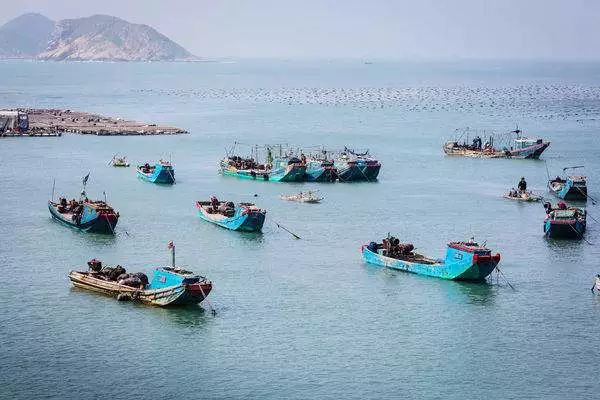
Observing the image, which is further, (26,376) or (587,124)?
(587,124)

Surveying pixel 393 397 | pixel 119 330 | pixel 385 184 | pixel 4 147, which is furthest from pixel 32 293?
pixel 4 147

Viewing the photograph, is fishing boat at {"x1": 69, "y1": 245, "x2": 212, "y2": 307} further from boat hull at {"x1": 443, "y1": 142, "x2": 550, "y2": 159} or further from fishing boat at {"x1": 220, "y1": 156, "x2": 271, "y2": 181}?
boat hull at {"x1": 443, "y1": 142, "x2": 550, "y2": 159}

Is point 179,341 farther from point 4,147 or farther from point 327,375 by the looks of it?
point 4,147

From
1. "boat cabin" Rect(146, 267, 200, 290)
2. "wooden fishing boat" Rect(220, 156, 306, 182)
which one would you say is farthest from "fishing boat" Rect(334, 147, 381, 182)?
"boat cabin" Rect(146, 267, 200, 290)

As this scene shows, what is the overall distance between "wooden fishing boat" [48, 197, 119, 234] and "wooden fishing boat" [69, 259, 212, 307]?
14314 millimetres

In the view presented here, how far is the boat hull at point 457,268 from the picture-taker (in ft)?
196

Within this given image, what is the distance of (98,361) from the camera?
1870 inches

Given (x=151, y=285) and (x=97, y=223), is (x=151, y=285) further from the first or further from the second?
(x=97, y=223)

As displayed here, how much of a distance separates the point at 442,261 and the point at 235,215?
58.4ft

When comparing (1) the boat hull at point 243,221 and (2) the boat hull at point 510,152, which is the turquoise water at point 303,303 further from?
(2) the boat hull at point 510,152

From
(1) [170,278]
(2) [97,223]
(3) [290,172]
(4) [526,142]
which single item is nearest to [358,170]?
(3) [290,172]

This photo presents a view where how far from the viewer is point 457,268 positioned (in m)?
60.4

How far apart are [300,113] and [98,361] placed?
141 metres

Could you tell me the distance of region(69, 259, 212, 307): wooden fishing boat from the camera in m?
54.1
